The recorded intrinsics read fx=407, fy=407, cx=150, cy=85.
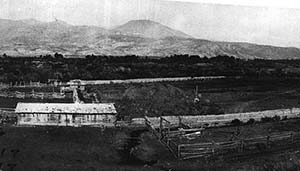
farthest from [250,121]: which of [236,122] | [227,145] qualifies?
[227,145]

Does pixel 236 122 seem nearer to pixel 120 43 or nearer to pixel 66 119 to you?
pixel 66 119

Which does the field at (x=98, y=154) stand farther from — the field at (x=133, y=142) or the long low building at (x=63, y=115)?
the long low building at (x=63, y=115)

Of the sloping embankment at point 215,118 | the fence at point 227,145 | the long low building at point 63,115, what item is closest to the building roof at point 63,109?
the long low building at point 63,115

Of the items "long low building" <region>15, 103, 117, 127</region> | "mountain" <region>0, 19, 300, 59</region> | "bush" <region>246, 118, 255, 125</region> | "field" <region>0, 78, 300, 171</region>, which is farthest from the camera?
"mountain" <region>0, 19, 300, 59</region>

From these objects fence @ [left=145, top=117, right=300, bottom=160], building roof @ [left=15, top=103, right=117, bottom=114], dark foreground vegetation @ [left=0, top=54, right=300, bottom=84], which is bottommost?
fence @ [left=145, top=117, right=300, bottom=160]

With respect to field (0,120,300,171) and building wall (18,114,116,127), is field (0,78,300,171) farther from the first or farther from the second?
building wall (18,114,116,127)

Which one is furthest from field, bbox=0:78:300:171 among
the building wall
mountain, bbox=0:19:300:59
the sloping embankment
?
mountain, bbox=0:19:300:59

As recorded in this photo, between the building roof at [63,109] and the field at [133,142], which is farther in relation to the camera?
the building roof at [63,109]

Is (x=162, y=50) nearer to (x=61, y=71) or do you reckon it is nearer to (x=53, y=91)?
(x=61, y=71)
